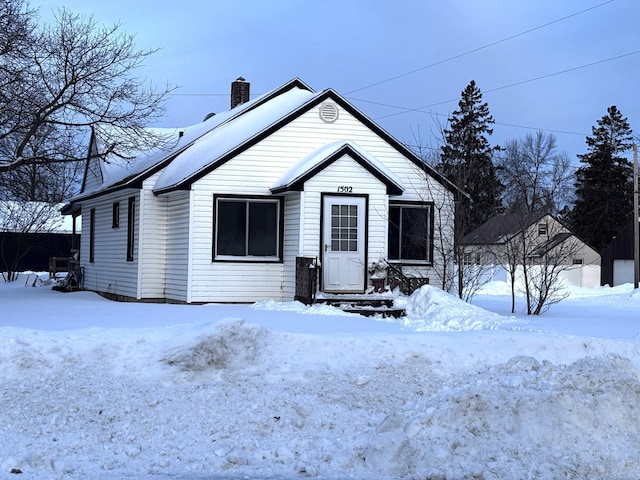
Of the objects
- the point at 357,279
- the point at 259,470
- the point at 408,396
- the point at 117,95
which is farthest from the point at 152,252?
the point at 259,470

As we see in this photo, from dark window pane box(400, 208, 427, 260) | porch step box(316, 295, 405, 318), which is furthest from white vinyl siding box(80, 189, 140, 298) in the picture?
dark window pane box(400, 208, 427, 260)

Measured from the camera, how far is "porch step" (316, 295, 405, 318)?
16844 mm

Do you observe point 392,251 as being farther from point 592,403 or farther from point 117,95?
point 592,403

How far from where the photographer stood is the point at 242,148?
19.3 metres

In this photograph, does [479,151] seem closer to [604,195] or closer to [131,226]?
[604,195]

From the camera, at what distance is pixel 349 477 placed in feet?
22.8

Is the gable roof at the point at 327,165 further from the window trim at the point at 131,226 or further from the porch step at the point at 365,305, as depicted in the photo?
the window trim at the point at 131,226

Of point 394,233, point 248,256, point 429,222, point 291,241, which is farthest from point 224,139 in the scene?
point 429,222

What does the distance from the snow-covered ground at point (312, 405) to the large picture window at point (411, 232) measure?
30.5 feet

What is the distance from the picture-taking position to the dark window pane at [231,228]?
19.3 meters

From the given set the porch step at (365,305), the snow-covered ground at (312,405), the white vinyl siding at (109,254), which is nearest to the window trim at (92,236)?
the white vinyl siding at (109,254)

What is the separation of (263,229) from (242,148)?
6.62ft

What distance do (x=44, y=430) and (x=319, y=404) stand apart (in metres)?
2.83

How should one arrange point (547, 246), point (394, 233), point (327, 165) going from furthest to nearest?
point (394, 233)
point (547, 246)
point (327, 165)
